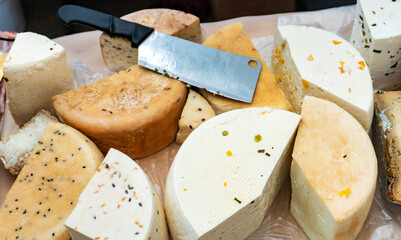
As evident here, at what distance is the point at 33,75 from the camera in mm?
1777

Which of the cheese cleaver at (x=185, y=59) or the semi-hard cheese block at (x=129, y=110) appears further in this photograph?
the cheese cleaver at (x=185, y=59)

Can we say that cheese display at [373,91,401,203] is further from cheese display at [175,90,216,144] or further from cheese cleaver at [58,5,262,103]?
cheese display at [175,90,216,144]

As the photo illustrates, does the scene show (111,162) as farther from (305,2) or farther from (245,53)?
(305,2)

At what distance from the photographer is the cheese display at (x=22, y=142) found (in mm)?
1763

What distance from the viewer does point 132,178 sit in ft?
4.84

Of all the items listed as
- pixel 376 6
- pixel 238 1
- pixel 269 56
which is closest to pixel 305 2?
pixel 238 1

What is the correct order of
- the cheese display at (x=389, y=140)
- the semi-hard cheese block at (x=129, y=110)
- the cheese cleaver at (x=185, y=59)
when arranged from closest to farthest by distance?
1. the cheese display at (x=389, y=140)
2. the semi-hard cheese block at (x=129, y=110)
3. the cheese cleaver at (x=185, y=59)

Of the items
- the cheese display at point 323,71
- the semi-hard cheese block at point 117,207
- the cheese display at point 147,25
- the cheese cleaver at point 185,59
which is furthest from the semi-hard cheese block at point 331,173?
the cheese display at point 147,25

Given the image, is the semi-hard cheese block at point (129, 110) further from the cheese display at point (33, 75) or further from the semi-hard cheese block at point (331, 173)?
the semi-hard cheese block at point (331, 173)

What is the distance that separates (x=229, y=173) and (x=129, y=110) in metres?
0.51

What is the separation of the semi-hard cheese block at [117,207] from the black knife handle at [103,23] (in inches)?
26.1

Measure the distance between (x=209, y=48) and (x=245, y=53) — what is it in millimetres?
Answer: 167

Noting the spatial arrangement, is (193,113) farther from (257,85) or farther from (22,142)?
(22,142)

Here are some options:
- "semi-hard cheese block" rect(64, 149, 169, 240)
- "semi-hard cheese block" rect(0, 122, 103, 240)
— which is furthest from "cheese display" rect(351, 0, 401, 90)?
"semi-hard cheese block" rect(0, 122, 103, 240)
